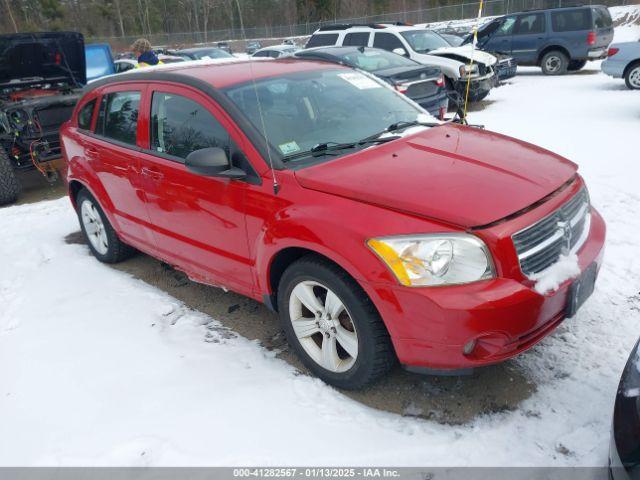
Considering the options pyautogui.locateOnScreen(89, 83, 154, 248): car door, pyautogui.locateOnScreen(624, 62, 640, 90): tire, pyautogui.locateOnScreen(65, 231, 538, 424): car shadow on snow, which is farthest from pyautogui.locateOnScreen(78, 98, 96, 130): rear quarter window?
pyautogui.locateOnScreen(624, 62, 640, 90): tire

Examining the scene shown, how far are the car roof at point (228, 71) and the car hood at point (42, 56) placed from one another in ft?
12.8

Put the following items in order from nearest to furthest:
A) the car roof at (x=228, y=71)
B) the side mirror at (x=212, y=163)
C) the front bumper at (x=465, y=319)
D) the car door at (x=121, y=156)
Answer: the front bumper at (x=465, y=319) → the side mirror at (x=212, y=163) → the car roof at (x=228, y=71) → the car door at (x=121, y=156)

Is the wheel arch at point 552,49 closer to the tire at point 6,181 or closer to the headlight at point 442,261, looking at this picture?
the tire at point 6,181

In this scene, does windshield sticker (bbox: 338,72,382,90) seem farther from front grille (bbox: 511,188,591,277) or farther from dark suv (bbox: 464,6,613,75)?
dark suv (bbox: 464,6,613,75)

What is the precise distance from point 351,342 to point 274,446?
643mm

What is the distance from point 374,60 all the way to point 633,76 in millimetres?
5850

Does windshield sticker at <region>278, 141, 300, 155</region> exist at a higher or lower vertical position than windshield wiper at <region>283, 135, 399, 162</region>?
higher

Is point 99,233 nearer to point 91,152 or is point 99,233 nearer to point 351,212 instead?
point 91,152

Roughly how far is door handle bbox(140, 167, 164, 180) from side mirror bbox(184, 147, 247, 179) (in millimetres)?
720

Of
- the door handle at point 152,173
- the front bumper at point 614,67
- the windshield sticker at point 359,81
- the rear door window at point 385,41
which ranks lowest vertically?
the front bumper at point 614,67

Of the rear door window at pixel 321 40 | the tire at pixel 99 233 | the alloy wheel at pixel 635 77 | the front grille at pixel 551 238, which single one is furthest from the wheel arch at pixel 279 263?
the alloy wheel at pixel 635 77

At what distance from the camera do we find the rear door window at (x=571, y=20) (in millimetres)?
13867

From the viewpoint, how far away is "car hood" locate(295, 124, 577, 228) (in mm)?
2434

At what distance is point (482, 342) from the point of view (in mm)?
2373
